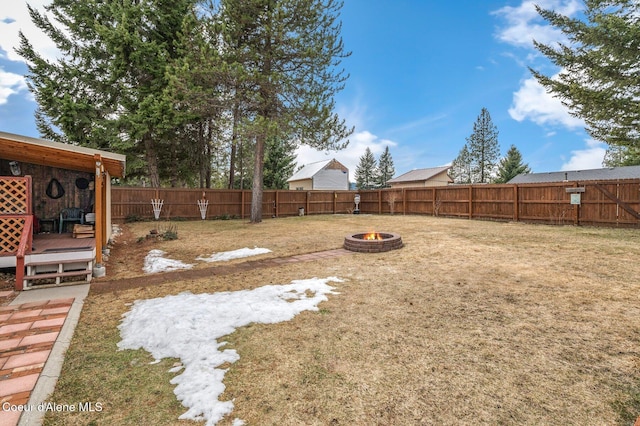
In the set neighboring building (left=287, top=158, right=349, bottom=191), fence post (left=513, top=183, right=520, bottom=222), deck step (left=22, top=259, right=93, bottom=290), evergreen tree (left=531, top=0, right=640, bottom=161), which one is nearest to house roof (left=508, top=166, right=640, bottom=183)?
evergreen tree (left=531, top=0, right=640, bottom=161)

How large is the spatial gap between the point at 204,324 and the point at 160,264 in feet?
11.4

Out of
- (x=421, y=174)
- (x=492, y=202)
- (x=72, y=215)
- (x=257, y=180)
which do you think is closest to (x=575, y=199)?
(x=492, y=202)

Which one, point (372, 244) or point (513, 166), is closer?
point (372, 244)

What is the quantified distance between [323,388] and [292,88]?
11.5m

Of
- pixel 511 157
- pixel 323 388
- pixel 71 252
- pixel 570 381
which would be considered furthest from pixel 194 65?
pixel 511 157

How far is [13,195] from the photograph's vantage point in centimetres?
504

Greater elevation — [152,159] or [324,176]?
[324,176]

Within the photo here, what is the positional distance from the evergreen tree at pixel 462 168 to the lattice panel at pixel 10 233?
130ft

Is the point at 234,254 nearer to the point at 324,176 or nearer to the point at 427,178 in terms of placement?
the point at 324,176

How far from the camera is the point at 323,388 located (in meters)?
2.02

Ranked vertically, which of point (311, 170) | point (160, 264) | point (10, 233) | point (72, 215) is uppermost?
A: point (311, 170)

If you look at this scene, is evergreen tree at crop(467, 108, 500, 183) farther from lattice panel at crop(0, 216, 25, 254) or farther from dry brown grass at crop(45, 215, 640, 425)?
lattice panel at crop(0, 216, 25, 254)

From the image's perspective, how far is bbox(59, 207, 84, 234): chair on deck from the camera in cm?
776

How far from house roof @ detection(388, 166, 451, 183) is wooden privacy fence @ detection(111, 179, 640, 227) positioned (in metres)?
13.6
